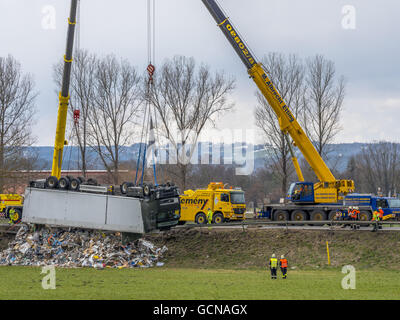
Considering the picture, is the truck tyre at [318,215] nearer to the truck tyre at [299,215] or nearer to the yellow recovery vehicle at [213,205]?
the truck tyre at [299,215]

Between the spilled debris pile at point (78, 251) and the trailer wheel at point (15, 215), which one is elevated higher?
the trailer wheel at point (15, 215)

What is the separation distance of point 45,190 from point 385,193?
7076 centimetres

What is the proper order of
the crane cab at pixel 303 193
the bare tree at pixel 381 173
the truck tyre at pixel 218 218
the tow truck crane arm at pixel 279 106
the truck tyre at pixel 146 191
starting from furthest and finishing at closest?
the bare tree at pixel 381 173, the truck tyre at pixel 218 218, the crane cab at pixel 303 193, the tow truck crane arm at pixel 279 106, the truck tyre at pixel 146 191

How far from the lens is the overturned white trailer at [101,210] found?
2909 cm

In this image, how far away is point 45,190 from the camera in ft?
→ 102

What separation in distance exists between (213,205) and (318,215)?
25.7 feet

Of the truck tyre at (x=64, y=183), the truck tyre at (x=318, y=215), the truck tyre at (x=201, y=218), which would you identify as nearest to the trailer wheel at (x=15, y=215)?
the truck tyre at (x=64, y=183)

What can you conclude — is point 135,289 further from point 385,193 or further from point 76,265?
point 385,193

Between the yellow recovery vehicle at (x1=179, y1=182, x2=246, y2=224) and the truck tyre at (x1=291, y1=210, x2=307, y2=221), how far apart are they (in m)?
4.00

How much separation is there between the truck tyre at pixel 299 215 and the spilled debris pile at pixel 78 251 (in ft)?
37.8

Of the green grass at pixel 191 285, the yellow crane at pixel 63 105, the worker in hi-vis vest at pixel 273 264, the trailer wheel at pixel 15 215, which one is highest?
the yellow crane at pixel 63 105

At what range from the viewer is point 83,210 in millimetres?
30453

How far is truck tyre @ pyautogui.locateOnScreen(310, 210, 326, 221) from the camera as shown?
38562mm
